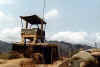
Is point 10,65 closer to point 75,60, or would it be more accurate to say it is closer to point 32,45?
point 32,45

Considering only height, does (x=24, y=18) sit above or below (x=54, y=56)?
above

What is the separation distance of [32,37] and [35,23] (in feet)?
10.9

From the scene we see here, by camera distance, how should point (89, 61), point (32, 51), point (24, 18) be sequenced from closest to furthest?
point (89, 61)
point (32, 51)
point (24, 18)

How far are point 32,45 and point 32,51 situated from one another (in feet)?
3.03

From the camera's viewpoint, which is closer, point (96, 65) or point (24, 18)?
point (96, 65)

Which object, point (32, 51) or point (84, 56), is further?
point (32, 51)

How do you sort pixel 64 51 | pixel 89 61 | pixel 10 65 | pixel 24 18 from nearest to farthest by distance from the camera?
1. pixel 89 61
2. pixel 10 65
3. pixel 24 18
4. pixel 64 51

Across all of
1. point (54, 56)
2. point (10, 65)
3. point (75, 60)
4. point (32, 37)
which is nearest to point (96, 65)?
point (75, 60)

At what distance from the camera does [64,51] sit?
2930 cm

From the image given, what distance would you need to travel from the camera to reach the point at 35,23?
2898cm

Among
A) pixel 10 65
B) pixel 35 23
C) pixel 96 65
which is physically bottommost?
pixel 10 65

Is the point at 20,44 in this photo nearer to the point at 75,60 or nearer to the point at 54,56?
the point at 54,56

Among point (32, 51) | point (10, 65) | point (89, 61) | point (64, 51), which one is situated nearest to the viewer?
point (89, 61)

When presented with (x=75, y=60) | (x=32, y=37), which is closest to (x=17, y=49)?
(x=32, y=37)
